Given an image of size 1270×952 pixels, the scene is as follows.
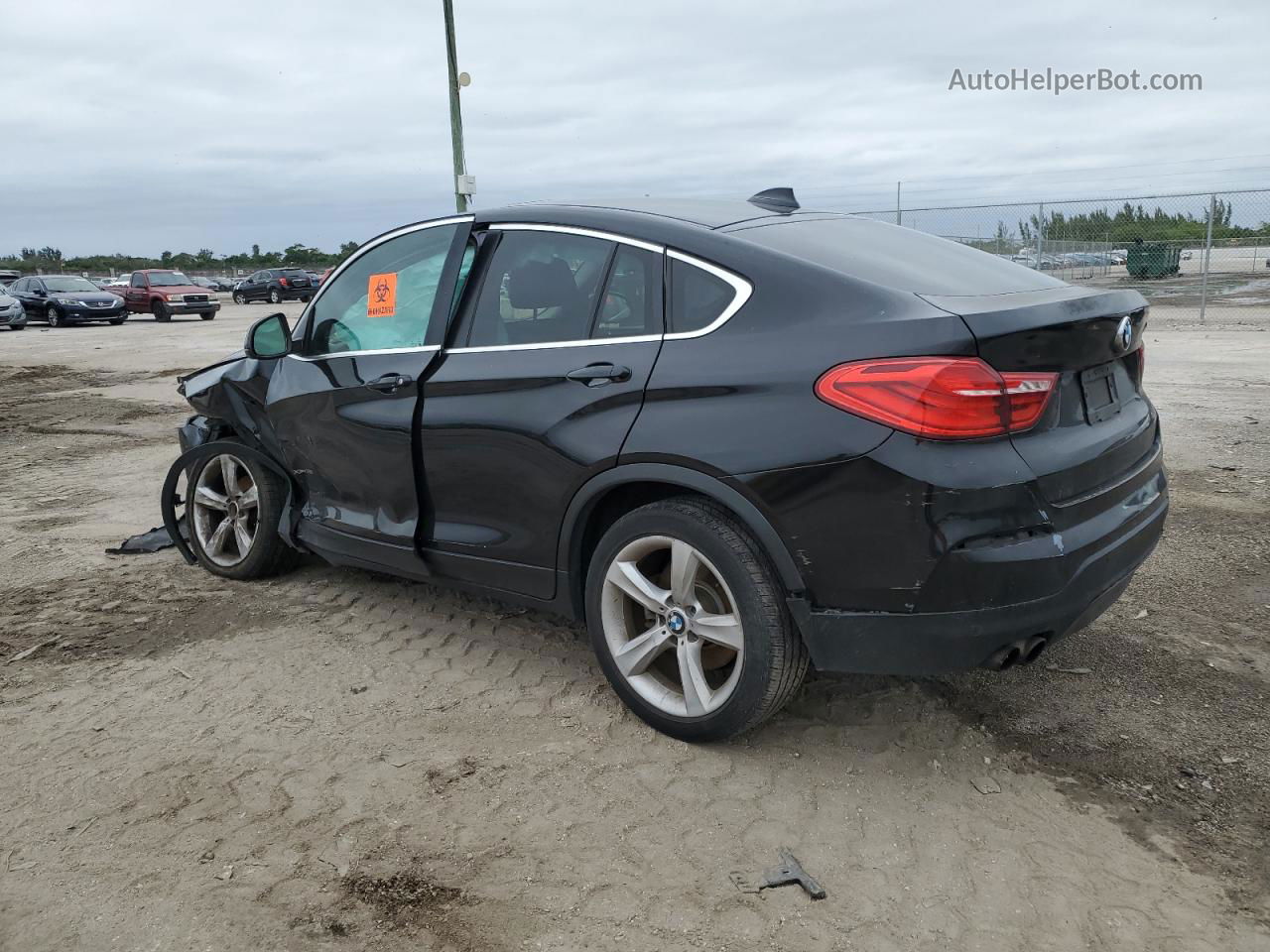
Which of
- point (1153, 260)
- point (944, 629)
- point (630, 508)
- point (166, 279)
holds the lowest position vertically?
point (944, 629)

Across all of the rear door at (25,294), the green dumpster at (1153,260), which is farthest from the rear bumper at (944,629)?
the rear door at (25,294)

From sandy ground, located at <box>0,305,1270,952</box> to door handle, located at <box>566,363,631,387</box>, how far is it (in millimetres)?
1137

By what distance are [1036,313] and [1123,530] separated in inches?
28.7

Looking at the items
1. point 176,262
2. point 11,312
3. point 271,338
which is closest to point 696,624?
point 271,338

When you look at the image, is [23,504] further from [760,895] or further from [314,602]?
[760,895]

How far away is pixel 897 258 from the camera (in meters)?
3.33

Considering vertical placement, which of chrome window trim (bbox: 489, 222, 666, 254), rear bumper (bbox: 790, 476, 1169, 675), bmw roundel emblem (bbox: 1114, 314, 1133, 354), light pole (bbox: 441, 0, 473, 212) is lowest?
rear bumper (bbox: 790, 476, 1169, 675)

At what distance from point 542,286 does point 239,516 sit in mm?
2224

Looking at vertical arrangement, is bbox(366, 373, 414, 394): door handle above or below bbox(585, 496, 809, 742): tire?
above

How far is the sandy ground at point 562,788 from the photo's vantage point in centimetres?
249

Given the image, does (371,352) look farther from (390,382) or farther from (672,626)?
(672,626)

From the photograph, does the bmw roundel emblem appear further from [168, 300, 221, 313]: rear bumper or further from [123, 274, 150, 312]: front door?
[123, 274, 150, 312]: front door

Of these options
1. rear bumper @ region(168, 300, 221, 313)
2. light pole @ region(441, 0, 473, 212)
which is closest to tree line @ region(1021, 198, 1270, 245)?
light pole @ region(441, 0, 473, 212)

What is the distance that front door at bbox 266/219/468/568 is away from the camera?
394cm
